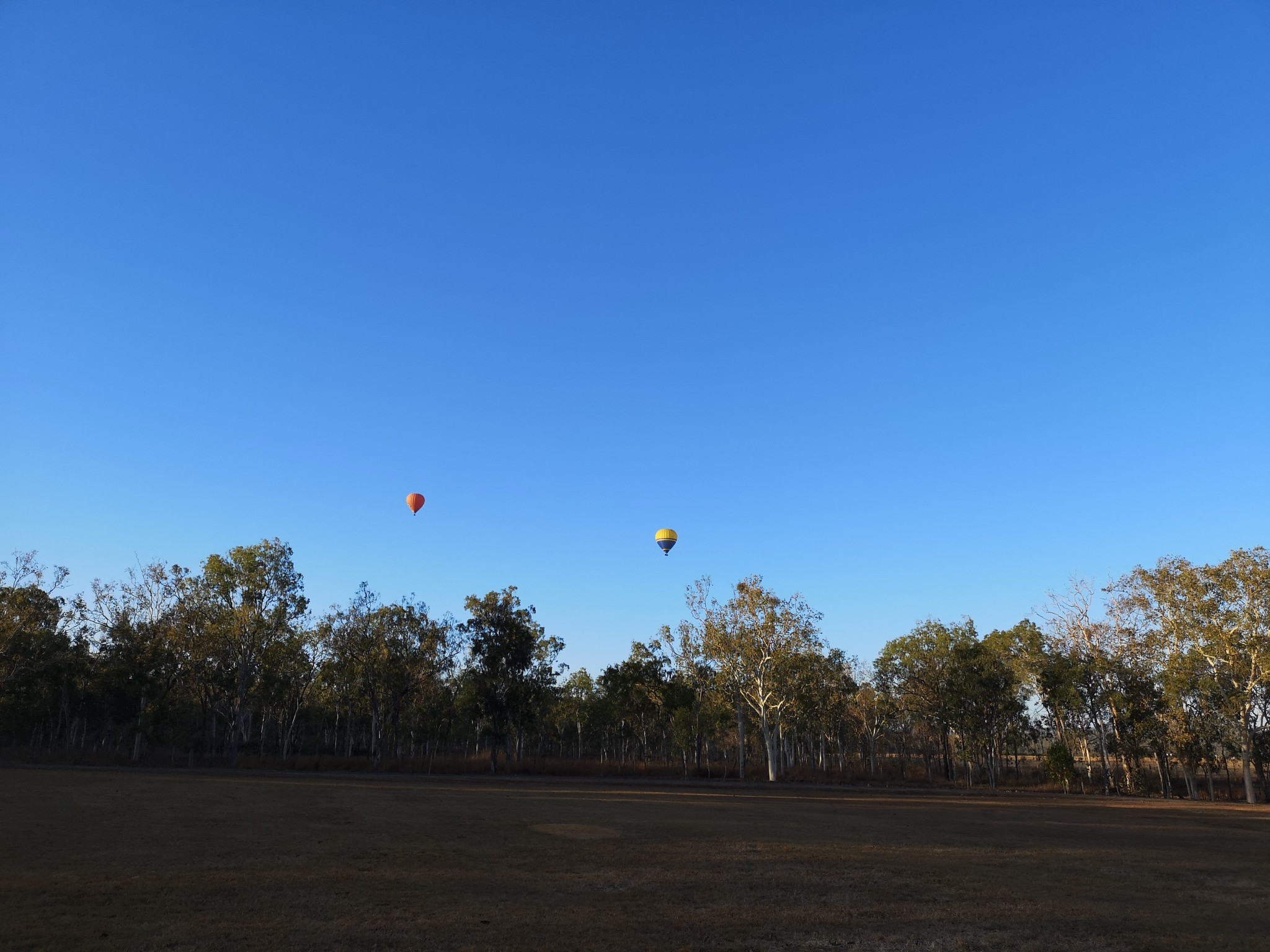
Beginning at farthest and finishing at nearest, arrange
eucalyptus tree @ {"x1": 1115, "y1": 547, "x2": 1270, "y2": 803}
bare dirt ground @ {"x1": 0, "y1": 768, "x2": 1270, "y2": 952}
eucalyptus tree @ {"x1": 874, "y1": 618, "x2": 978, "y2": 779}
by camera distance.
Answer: eucalyptus tree @ {"x1": 874, "y1": 618, "x2": 978, "y2": 779}
eucalyptus tree @ {"x1": 1115, "y1": 547, "x2": 1270, "y2": 803}
bare dirt ground @ {"x1": 0, "y1": 768, "x2": 1270, "y2": 952}

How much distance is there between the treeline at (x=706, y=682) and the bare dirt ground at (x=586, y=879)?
30.8 m

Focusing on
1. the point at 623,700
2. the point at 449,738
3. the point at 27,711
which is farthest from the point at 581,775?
the point at 27,711

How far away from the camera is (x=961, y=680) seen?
6562 centimetres

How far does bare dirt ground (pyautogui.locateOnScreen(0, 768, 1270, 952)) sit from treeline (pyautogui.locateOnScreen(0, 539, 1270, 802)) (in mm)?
30837

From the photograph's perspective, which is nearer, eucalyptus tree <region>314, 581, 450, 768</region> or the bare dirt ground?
the bare dirt ground

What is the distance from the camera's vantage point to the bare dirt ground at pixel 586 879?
9383 millimetres

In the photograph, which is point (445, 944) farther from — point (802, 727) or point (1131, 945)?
point (802, 727)

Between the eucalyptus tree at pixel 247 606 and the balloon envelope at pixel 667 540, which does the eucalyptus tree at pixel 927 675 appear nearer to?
the balloon envelope at pixel 667 540

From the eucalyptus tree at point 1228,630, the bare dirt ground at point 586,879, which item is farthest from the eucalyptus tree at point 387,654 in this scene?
the eucalyptus tree at point 1228,630

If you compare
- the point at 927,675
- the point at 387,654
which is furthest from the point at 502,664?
the point at 927,675

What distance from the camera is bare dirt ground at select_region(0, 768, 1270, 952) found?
9.38m

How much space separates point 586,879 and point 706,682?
175 ft

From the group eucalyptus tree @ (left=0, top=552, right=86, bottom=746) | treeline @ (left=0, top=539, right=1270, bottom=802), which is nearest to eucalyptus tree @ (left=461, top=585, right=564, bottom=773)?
treeline @ (left=0, top=539, right=1270, bottom=802)

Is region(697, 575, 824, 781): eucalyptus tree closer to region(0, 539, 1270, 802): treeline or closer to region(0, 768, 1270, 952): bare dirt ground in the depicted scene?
region(0, 539, 1270, 802): treeline
